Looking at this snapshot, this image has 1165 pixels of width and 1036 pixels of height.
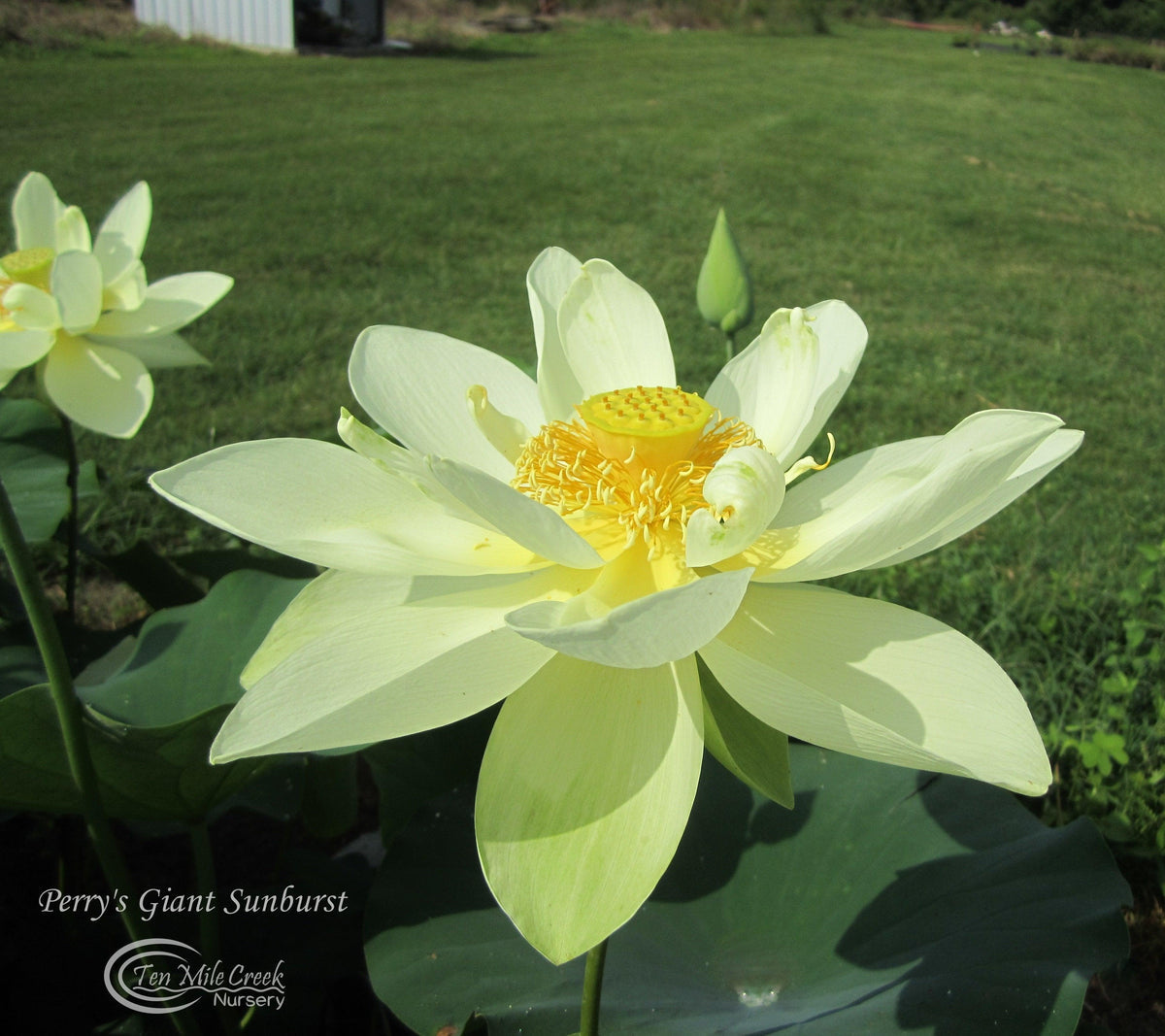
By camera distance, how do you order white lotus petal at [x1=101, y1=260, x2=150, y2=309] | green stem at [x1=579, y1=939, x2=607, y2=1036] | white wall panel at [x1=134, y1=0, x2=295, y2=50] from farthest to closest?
white wall panel at [x1=134, y1=0, x2=295, y2=50], white lotus petal at [x1=101, y1=260, x2=150, y2=309], green stem at [x1=579, y1=939, x2=607, y2=1036]

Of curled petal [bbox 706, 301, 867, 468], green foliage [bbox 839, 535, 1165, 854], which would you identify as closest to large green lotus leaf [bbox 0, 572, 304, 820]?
curled petal [bbox 706, 301, 867, 468]

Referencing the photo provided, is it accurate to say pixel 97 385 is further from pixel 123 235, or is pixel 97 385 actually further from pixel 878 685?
pixel 878 685

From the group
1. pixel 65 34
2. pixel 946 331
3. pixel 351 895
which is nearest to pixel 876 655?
pixel 351 895

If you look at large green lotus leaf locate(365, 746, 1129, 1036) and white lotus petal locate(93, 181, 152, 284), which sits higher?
white lotus petal locate(93, 181, 152, 284)

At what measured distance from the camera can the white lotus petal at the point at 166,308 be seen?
1.25 m

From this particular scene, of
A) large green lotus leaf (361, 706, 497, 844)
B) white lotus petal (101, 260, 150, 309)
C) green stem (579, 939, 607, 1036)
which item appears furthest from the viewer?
white lotus petal (101, 260, 150, 309)

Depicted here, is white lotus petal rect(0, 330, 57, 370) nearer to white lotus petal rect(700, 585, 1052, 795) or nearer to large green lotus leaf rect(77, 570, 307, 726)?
large green lotus leaf rect(77, 570, 307, 726)

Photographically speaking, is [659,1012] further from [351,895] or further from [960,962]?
[351,895]

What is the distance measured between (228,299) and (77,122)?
11.7ft

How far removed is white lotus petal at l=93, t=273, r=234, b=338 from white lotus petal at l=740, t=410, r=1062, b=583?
2.73ft

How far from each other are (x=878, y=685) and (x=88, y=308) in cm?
99

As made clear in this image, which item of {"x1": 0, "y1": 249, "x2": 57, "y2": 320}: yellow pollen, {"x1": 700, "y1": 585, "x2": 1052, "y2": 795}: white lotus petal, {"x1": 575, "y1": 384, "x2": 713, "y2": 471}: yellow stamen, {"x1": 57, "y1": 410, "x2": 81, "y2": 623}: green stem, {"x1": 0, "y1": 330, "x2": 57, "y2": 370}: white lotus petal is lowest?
{"x1": 57, "y1": 410, "x2": 81, "y2": 623}: green stem

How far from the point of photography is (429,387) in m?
0.78

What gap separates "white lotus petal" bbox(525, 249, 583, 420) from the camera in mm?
789
